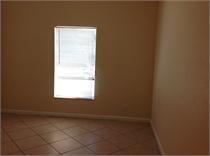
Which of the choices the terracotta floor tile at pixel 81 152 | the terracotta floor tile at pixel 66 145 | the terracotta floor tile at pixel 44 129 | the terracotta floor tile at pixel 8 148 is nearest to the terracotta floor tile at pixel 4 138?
the terracotta floor tile at pixel 8 148

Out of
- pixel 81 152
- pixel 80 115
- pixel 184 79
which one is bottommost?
pixel 81 152

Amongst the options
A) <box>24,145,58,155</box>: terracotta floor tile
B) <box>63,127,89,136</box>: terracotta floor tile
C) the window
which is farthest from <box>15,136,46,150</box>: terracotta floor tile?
the window

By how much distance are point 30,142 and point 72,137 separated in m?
0.58

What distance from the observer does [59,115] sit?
4.50m

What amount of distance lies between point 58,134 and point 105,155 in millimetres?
906

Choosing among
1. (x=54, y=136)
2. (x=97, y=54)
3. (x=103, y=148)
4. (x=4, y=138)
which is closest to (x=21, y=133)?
(x=4, y=138)

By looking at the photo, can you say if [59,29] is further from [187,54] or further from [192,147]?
[192,147]

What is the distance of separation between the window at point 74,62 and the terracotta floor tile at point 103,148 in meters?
1.26

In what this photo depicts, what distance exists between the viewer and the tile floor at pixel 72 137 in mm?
3139

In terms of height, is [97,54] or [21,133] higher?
[97,54]

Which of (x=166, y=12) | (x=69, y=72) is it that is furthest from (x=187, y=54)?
(x=69, y=72)

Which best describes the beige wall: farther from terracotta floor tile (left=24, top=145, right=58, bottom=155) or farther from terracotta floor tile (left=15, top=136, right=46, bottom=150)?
terracotta floor tile (left=15, top=136, right=46, bottom=150)

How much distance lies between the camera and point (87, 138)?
3525mm

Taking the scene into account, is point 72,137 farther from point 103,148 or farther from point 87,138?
point 103,148
